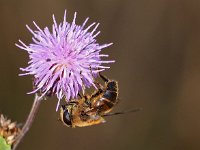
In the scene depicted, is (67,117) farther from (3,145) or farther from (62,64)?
(3,145)

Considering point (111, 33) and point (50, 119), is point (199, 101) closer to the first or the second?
point (111, 33)

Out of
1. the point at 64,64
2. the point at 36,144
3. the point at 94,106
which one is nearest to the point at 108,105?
the point at 94,106

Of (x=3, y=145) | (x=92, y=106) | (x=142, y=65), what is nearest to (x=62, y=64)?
(x=92, y=106)

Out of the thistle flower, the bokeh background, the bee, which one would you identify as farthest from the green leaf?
the bokeh background

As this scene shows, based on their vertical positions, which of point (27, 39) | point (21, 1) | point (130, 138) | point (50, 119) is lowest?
point (130, 138)

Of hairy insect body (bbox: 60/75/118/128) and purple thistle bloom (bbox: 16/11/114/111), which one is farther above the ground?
purple thistle bloom (bbox: 16/11/114/111)

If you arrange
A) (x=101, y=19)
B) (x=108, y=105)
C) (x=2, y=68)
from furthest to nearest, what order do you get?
(x=101, y=19) < (x=2, y=68) < (x=108, y=105)

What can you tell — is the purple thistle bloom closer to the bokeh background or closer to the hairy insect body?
the hairy insect body
